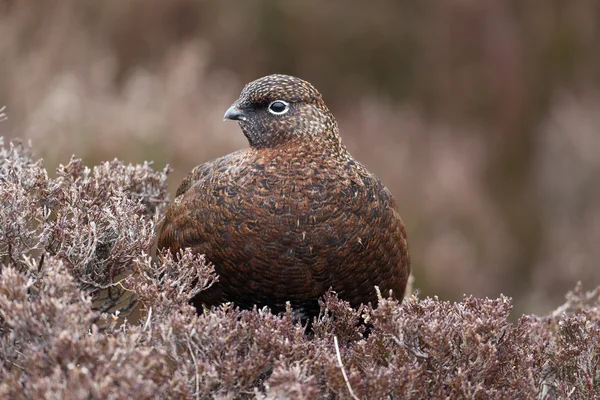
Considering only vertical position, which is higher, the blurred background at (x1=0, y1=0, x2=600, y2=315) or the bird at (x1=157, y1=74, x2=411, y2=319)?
the blurred background at (x1=0, y1=0, x2=600, y2=315)

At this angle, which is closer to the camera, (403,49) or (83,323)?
(83,323)

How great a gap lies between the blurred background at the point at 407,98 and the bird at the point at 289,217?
2.80m

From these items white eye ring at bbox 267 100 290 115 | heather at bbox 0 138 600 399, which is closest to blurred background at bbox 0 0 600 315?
white eye ring at bbox 267 100 290 115

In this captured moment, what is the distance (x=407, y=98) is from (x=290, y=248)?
26.0 ft

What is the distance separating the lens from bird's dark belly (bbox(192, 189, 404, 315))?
2.89 metres

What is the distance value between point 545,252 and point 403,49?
4.11 meters

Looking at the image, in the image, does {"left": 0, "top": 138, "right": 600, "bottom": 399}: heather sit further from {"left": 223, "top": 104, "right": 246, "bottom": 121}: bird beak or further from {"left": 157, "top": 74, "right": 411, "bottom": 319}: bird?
{"left": 223, "top": 104, "right": 246, "bottom": 121}: bird beak

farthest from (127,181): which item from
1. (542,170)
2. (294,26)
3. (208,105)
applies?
(294,26)

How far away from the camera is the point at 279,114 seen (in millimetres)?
3188

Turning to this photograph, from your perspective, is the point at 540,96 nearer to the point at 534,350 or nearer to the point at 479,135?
the point at 479,135

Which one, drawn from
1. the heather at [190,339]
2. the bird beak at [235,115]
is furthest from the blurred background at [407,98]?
the heather at [190,339]

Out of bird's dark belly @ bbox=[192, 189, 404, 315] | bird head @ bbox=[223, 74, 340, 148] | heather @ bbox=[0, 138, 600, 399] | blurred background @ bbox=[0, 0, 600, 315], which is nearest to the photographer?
heather @ bbox=[0, 138, 600, 399]

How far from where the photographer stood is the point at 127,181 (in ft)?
11.0

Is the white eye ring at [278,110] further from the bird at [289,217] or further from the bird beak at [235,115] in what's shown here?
the bird beak at [235,115]
